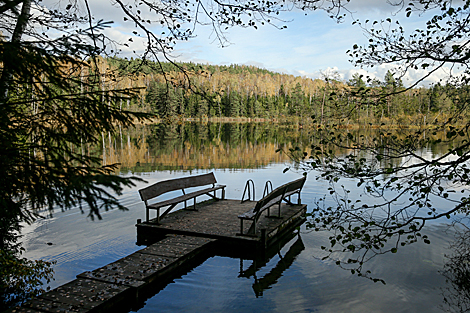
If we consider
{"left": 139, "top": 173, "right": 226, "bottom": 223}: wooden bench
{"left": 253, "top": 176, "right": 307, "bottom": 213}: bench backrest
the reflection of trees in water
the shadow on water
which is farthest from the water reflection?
{"left": 139, "top": 173, "right": 226, "bottom": 223}: wooden bench

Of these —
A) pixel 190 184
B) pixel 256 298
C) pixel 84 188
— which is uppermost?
pixel 84 188

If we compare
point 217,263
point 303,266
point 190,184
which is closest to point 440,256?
point 303,266

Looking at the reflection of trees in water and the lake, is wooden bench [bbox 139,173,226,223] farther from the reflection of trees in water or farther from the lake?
the reflection of trees in water

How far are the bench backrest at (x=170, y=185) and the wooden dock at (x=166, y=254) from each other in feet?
2.44

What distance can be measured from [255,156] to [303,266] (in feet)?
59.6

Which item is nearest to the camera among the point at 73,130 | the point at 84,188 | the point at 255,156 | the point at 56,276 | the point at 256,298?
the point at 84,188

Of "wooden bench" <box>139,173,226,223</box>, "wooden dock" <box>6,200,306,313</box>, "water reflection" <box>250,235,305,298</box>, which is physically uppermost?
"wooden bench" <box>139,173,226,223</box>

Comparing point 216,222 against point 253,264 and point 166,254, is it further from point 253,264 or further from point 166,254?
point 166,254

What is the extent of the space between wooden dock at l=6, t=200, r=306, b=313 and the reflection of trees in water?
3.46 m

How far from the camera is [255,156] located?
2547 cm

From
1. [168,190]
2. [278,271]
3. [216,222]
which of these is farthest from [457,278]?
[168,190]

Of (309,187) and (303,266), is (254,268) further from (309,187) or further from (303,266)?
(309,187)

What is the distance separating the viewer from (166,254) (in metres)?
6.97

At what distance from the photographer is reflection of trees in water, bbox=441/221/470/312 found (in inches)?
230
